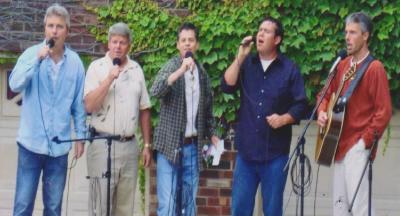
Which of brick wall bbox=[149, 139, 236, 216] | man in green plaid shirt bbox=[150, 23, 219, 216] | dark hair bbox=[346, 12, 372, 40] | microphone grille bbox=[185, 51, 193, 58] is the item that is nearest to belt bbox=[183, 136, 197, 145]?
man in green plaid shirt bbox=[150, 23, 219, 216]

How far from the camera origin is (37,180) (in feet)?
26.5

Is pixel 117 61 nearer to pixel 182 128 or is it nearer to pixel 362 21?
pixel 182 128

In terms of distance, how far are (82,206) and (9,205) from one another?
70 cm

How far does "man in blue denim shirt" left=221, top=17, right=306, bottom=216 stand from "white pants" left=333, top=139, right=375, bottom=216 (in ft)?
1.54

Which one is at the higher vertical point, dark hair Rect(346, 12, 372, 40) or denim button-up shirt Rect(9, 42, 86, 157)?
dark hair Rect(346, 12, 372, 40)

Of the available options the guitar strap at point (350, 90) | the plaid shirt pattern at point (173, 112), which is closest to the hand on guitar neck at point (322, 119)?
the guitar strap at point (350, 90)

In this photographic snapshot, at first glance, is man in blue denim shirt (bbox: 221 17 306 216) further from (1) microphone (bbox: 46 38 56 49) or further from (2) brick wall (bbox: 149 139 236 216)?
(1) microphone (bbox: 46 38 56 49)

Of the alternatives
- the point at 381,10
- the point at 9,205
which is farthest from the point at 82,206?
the point at 381,10

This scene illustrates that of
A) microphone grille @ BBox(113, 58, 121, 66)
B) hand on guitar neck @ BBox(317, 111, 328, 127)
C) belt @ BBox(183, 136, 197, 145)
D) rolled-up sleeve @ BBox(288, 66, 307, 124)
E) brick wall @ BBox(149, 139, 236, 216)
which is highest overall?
microphone grille @ BBox(113, 58, 121, 66)

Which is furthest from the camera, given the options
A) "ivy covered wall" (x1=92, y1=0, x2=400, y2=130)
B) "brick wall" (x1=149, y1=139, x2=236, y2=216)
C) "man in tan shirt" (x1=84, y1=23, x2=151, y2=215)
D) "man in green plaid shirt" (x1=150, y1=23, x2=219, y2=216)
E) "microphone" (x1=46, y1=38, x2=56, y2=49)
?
"brick wall" (x1=149, y1=139, x2=236, y2=216)

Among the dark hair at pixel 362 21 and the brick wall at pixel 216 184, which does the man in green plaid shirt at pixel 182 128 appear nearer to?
the brick wall at pixel 216 184

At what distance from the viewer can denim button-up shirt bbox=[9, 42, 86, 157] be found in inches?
313

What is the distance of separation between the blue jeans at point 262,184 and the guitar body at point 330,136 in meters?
0.36

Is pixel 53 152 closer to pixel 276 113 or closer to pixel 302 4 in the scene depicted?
pixel 276 113
